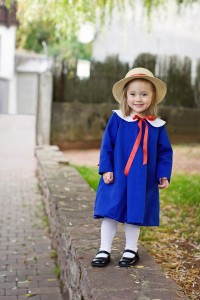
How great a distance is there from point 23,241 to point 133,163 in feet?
8.95

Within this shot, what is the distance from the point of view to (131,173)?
296cm

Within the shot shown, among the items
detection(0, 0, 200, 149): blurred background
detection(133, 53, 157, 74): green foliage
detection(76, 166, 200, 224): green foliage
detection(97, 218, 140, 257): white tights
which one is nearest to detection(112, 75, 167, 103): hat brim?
detection(97, 218, 140, 257): white tights

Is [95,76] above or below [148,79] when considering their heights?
below

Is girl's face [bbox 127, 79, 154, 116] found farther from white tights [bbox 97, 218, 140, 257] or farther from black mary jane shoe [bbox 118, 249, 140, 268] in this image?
black mary jane shoe [bbox 118, 249, 140, 268]

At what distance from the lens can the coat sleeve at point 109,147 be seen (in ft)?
9.86

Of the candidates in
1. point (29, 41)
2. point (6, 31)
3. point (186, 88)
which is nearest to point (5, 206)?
point (186, 88)

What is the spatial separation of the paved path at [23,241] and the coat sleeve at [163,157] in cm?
154

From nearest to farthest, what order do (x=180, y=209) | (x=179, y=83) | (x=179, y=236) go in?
1. (x=179, y=236)
2. (x=180, y=209)
3. (x=179, y=83)

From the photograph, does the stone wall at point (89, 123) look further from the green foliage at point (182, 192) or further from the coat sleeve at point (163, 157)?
the coat sleeve at point (163, 157)

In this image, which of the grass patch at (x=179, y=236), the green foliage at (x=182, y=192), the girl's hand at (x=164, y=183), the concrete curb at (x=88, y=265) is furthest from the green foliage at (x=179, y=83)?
the girl's hand at (x=164, y=183)

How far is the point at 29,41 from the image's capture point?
3722cm

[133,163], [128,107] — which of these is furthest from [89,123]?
[133,163]

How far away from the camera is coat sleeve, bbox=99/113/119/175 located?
9.86 feet

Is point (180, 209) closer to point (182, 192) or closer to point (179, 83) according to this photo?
point (182, 192)
